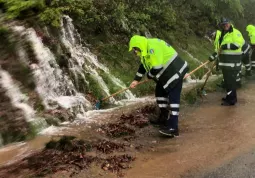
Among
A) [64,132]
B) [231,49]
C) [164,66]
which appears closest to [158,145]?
[164,66]

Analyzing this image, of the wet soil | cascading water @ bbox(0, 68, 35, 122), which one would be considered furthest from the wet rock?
cascading water @ bbox(0, 68, 35, 122)

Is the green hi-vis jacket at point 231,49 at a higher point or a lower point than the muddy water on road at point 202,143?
higher

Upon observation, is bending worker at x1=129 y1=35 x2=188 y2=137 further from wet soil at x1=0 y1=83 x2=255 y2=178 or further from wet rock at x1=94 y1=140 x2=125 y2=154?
wet rock at x1=94 y1=140 x2=125 y2=154

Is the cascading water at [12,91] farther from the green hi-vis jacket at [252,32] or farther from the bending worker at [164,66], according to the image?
the green hi-vis jacket at [252,32]

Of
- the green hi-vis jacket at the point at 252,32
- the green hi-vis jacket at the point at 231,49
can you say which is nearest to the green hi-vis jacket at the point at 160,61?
the green hi-vis jacket at the point at 231,49

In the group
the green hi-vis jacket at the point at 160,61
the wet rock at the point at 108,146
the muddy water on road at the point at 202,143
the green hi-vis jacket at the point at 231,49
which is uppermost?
the green hi-vis jacket at the point at 160,61

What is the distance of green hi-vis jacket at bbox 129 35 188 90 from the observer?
653cm

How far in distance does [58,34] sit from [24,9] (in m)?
1.56

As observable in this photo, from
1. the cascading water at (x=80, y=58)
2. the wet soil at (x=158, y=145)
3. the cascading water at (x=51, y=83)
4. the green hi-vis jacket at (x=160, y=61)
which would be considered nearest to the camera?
the wet soil at (x=158, y=145)

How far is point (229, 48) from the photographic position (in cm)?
915

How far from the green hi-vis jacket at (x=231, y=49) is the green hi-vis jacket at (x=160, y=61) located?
105 inches

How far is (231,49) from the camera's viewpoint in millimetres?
9188

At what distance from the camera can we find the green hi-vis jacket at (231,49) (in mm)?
9070

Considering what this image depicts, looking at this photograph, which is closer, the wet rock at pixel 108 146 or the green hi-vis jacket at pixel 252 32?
the wet rock at pixel 108 146
